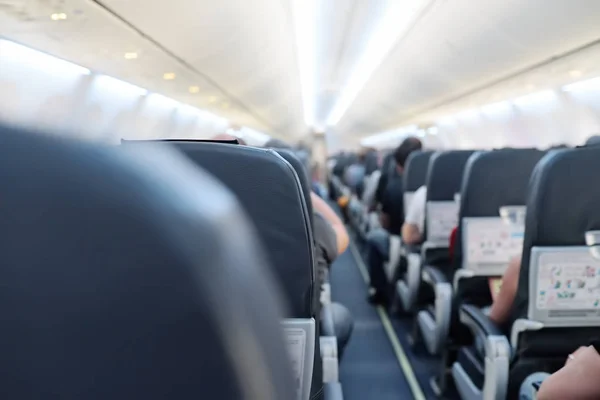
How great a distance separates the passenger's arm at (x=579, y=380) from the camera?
1.69 m

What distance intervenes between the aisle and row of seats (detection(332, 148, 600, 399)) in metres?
0.33

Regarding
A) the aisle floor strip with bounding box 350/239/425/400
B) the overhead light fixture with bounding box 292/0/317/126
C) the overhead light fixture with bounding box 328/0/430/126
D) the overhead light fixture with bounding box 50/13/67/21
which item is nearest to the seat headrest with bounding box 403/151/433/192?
the aisle floor strip with bounding box 350/239/425/400

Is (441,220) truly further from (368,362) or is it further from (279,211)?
(279,211)

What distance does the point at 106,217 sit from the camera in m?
0.54

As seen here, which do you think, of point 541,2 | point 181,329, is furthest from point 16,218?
point 541,2

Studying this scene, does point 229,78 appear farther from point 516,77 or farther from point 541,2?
point 541,2

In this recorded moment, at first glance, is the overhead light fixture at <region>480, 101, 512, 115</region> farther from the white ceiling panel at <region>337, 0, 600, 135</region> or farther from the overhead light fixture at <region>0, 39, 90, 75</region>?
the overhead light fixture at <region>0, 39, 90, 75</region>

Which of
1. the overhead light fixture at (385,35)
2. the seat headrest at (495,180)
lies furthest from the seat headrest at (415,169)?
the seat headrest at (495,180)

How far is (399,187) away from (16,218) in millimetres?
5098

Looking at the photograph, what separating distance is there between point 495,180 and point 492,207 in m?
0.15

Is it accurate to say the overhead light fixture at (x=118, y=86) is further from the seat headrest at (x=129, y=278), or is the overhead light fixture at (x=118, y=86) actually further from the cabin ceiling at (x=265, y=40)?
the seat headrest at (x=129, y=278)

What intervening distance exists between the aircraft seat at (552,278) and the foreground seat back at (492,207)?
0.69 metres

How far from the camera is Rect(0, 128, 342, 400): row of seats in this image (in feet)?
1.75

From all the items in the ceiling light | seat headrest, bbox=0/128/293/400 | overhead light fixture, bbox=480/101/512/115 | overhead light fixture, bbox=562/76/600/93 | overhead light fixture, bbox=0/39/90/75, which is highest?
the ceiling light
